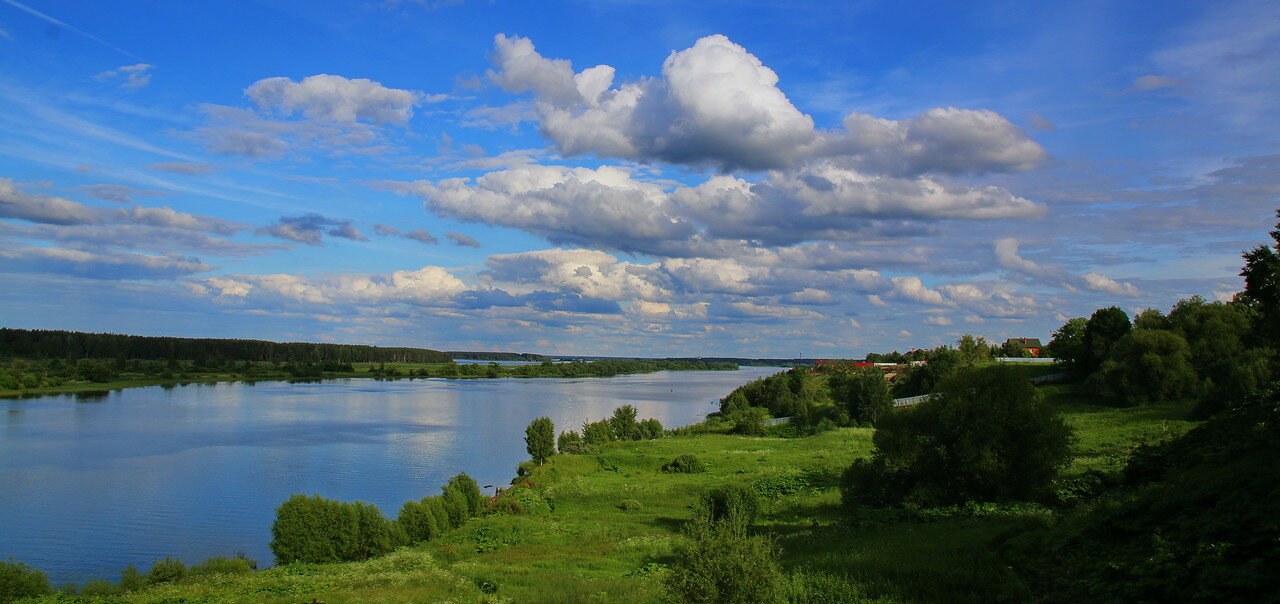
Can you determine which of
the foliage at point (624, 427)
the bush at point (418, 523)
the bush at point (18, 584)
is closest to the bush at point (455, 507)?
the bush at point (418, 523)

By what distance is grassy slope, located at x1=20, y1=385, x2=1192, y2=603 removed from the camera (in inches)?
737

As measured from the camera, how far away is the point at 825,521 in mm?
33969

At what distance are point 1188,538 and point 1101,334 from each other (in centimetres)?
6297

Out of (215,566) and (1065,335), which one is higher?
(1065,335)

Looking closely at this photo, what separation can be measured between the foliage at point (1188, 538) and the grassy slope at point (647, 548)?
139 cm

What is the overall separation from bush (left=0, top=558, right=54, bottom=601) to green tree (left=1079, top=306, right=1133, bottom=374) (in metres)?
76.1

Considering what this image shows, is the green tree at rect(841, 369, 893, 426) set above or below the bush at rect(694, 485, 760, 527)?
above

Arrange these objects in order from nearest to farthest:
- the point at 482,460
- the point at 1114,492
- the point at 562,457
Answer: the point at 1114,492
the point at 562,457
the point at 482,460

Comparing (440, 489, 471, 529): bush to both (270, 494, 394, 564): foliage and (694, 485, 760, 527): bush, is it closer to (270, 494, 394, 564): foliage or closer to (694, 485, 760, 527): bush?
(270, 494, 394, 564): foliage

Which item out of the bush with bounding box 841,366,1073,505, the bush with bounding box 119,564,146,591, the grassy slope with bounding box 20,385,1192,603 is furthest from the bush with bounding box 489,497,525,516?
the bush with bounding box 841,366,1073,505

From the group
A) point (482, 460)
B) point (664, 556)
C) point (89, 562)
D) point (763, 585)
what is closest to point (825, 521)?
point (664, 556)

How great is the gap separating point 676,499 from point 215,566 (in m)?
25.3

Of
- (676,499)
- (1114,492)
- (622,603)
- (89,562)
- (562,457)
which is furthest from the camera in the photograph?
(562,457)

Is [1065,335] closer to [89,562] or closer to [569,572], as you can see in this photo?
[569,572]
